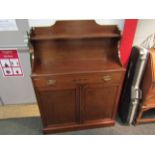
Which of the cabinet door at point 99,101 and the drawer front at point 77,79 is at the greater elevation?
the drawer front at point 77,79

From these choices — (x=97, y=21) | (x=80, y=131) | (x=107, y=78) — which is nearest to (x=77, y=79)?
(x=107, y=78)

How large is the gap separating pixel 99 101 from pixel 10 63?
1.16 metres

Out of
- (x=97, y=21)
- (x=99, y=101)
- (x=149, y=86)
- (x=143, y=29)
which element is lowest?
(x=99, y=101)

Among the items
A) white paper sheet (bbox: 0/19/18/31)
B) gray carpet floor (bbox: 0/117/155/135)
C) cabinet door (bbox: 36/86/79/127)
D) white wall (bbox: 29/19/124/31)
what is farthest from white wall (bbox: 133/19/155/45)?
white paper sheet (bbox: 0/19/18/31)

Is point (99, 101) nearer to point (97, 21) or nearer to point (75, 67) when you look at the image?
point (75, 67)

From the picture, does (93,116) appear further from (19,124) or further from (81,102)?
(19,124)

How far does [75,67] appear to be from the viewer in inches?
55.9

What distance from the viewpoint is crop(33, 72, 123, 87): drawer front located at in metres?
A: 1.35

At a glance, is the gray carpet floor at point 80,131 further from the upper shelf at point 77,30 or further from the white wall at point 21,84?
the upper shelf at point 77,30

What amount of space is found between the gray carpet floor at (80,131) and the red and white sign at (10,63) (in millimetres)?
653

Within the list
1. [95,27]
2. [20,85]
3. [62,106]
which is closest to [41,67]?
A: [62,106]

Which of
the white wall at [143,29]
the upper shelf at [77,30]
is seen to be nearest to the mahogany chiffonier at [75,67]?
the upper shelf at [77,30]

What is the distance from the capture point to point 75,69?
1390mm

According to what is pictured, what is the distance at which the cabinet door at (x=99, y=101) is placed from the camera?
151cm
